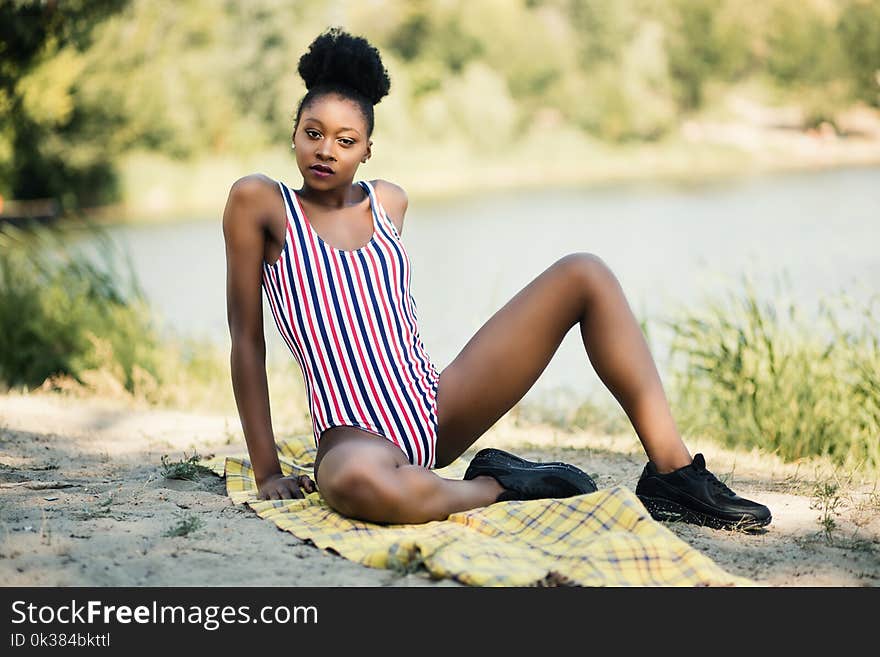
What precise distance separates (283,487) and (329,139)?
0.99 m

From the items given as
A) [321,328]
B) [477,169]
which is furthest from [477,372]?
[477,169]

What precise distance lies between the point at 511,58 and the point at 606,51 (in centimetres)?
238

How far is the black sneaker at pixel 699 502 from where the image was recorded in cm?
286

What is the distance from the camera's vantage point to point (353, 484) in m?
2.68

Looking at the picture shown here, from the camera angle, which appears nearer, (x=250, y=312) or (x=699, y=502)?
(x=699, y=502)

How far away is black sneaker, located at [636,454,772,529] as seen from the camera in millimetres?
2861

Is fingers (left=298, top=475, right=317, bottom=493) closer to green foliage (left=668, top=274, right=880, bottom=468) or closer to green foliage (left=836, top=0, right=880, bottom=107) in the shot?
green foliage (left=668, top=274, right=880, bottom=468)

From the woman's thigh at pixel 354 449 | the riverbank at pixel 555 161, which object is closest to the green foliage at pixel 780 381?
the woman's thigh at pixel 354 449

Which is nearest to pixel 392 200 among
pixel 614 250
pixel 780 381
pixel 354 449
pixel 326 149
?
pixel 326 149

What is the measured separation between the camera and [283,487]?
3023mm

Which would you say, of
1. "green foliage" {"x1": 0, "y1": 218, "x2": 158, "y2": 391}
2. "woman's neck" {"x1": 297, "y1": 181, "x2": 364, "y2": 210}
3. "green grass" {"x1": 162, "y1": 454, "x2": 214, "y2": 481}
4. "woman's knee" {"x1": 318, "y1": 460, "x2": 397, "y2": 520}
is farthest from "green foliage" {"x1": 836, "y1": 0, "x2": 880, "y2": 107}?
"woman's knee" {"x1": 318, "y1": 460, "x2": 397, "y2": 520}

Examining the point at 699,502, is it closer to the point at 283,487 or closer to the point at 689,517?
the point at 689,517

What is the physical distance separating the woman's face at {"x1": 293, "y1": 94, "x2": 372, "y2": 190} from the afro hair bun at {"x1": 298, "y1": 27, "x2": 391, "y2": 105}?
0.30 ft
